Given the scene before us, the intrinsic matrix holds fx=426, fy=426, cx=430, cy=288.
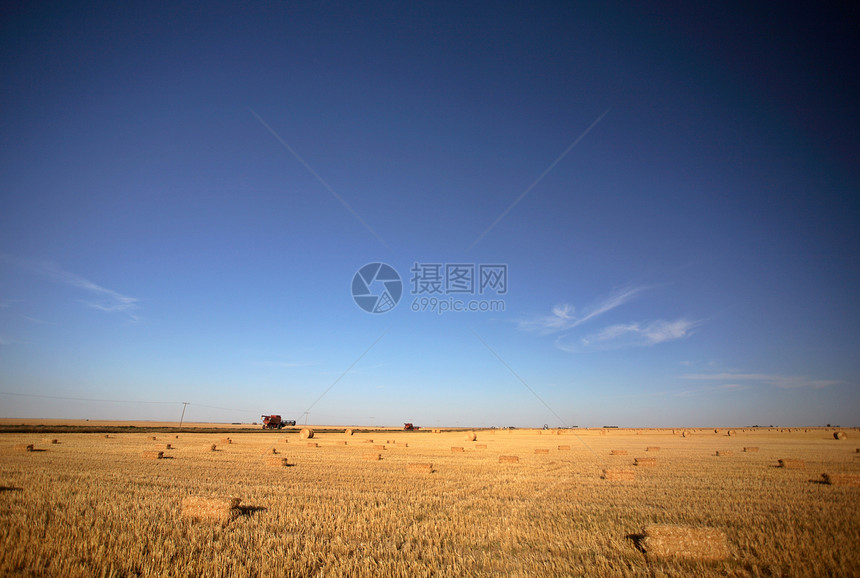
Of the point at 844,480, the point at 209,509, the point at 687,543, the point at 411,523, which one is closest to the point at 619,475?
the point at 844,480

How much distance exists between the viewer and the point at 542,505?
10.4m

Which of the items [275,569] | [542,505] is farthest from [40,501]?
[542,505]

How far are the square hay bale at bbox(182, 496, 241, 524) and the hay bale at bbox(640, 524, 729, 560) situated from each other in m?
7.60

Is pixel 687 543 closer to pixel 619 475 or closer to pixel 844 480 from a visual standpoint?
pixel 619 475

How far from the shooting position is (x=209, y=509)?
8.52 m

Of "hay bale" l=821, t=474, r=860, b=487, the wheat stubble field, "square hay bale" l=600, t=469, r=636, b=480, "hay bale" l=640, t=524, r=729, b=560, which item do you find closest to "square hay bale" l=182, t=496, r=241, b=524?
the wheat stubble field

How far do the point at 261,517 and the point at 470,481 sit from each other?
795 centimetres

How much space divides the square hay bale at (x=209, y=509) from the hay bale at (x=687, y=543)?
299 inches

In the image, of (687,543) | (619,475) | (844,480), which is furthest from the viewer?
(619,475)

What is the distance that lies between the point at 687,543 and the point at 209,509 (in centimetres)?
857

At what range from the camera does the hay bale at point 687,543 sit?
638cm

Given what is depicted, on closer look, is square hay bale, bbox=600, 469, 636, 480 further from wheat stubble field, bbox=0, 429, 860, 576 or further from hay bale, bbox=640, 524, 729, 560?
hay bale, bbox=640, 524, 729, 560

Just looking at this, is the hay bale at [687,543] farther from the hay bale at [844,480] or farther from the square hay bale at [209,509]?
the hay bale at [844,480]

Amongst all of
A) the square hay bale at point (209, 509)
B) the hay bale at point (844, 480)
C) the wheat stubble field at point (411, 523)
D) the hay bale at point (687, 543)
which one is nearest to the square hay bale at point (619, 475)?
the wheat stubble field at point (411, 523)
